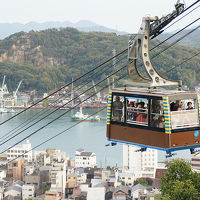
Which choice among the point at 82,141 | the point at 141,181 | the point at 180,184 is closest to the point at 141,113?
the point at 180,184

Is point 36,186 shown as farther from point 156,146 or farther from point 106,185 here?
point 156,146

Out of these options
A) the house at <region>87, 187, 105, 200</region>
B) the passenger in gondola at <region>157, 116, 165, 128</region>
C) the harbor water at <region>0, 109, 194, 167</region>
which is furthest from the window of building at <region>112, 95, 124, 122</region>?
the harbor water at <region>0, 109, 194, 167</region>

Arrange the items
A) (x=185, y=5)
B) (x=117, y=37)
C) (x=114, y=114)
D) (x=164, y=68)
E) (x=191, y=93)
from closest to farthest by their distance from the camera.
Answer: (x=185, y=5) < (x=191, y=93) < (x=114, y=114) < (x=164, y=68) < (x=117, y=37)

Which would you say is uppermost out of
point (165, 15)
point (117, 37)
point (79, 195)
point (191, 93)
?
point (117, 37)

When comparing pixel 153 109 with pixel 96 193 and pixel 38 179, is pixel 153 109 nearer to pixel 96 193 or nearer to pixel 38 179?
pixel 96 193

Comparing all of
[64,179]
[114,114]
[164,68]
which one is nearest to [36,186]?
[64,179]

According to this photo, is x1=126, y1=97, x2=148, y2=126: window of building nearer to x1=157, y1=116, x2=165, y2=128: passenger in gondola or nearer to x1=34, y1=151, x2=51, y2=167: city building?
x1=157, y1=116, x2=165, y2=128: passenger in gondola
